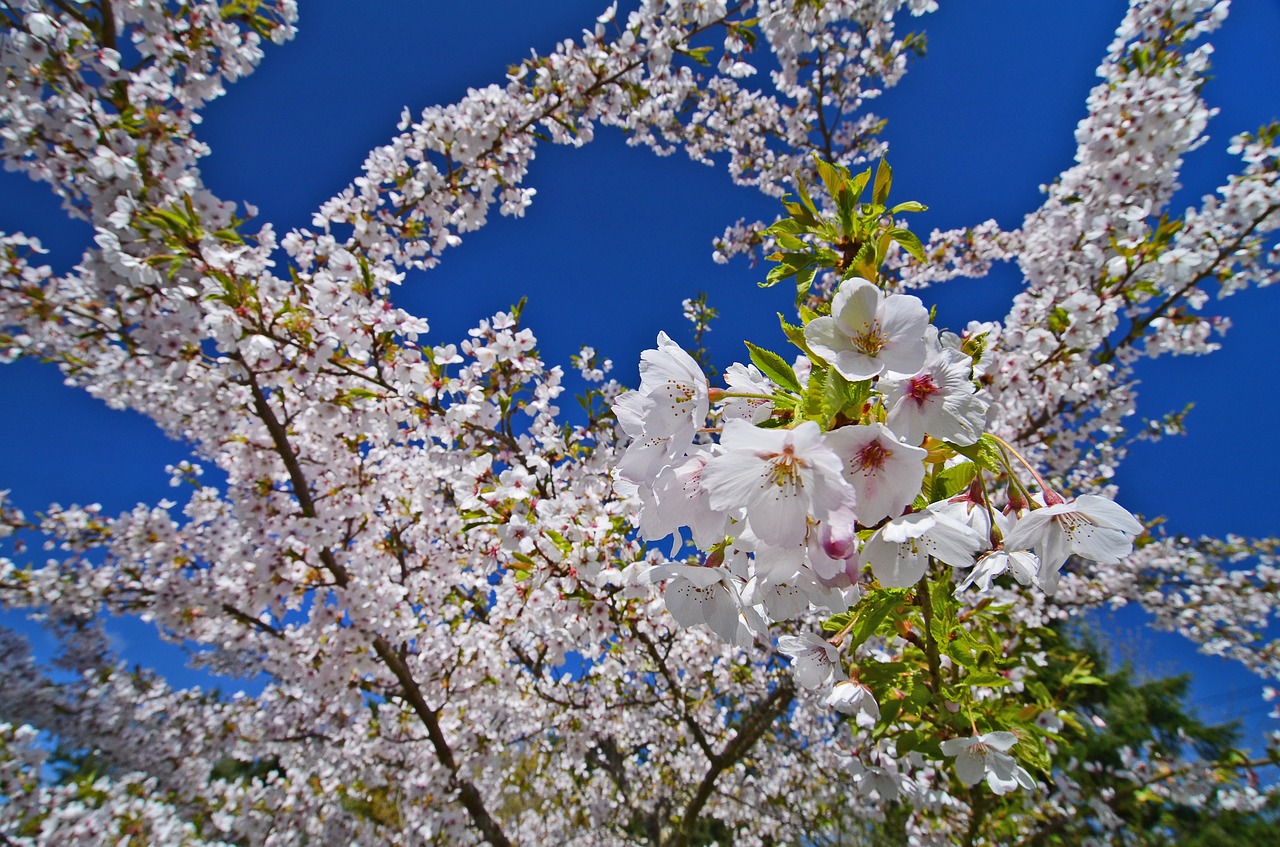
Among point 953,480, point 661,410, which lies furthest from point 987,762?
point 661,410

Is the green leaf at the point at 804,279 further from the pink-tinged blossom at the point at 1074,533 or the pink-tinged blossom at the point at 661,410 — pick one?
the pink-tinged blossom at the point at 1074,533

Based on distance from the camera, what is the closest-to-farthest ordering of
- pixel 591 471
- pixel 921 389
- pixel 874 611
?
pixel 921 389
pixel 874 611
pixel 591 471

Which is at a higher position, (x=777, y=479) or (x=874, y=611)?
(x=777, y=479)

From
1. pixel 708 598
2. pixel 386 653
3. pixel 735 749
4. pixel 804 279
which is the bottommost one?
pixel 735 749

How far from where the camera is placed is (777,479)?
0.81 metres

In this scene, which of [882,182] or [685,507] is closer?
[685,507]

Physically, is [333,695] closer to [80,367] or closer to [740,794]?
[80,367]

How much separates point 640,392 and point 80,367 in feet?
15.3

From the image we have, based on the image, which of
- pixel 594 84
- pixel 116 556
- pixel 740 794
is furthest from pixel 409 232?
pixel 740 794

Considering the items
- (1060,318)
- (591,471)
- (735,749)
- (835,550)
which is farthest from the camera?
(735,749)

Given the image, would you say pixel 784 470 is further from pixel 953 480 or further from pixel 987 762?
pixel 987 762

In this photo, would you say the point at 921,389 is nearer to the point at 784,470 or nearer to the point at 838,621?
the point at 784,470

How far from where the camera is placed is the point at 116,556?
4.80 meters

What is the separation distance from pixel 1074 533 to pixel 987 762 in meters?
0.94
